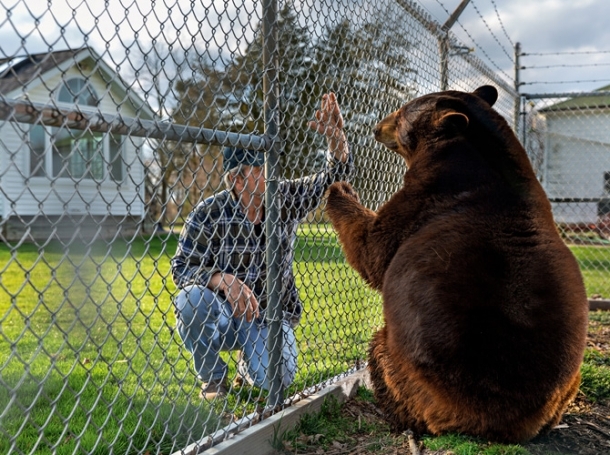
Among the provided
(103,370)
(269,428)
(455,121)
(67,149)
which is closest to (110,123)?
(67,149)

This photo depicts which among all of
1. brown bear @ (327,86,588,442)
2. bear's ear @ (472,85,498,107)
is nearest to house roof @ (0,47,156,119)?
brown bear @ (327,86,588,442)

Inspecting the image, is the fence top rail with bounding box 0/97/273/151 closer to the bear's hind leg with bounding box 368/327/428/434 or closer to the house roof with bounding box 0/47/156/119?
the house roof with bounding box 0/47/156/119

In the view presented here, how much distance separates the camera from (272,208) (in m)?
3.36

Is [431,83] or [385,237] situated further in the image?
[431,83]

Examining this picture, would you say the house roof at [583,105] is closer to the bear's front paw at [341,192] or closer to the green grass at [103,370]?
the green grass at [103,370]

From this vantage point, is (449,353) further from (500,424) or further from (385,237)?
(385,237)

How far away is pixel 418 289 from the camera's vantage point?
317 cm

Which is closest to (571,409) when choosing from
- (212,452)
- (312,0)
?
(212,452)

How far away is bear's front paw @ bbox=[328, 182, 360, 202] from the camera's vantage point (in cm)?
388

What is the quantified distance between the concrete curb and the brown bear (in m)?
0.39

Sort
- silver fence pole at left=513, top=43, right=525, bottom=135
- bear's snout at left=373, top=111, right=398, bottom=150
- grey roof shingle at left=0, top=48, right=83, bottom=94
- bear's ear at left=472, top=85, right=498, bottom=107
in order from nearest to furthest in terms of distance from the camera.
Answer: grey roof shingle at left=0, top=48, right=83, bottom=94 < bear's snout at left=373, top=111, right=398, bottom=150 < bear's ear at left=472, top=85, right=498, bottom=107 < silver fence pole at left=513, top=43, right=525, bottom=135

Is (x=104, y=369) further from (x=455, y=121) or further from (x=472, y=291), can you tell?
(x=455, y=121)

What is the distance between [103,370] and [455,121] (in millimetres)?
3085

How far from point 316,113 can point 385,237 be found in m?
0.88
